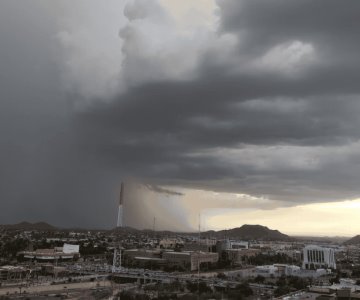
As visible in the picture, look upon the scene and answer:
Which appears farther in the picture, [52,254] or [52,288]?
[52,254]

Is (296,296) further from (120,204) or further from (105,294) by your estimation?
(120,204)

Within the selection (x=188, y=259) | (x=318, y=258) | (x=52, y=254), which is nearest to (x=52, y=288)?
(x=188, y=259)

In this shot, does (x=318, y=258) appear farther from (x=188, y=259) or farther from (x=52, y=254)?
(x=52, y=254)

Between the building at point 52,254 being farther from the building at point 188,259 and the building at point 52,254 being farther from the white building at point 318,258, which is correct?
the white building at point 318,258

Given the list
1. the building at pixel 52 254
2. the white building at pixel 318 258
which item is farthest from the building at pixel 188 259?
the white building at pixel 318 258

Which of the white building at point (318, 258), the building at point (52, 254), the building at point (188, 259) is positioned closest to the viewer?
the building at point (188, 259)

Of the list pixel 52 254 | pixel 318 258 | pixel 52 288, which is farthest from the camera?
pixel 318 258

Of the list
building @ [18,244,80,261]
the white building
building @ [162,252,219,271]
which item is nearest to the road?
building @ [162,252,219,271]

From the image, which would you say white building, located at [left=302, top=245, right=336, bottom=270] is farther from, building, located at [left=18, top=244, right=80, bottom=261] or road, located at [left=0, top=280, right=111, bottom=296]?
road, located at [left=0, top=280, right=111, bottom=296]

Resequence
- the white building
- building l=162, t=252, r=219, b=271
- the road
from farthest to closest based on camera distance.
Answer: the white building, building l=162, t=252, r=219, b=271, the road

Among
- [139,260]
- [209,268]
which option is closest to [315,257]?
[209,268]
